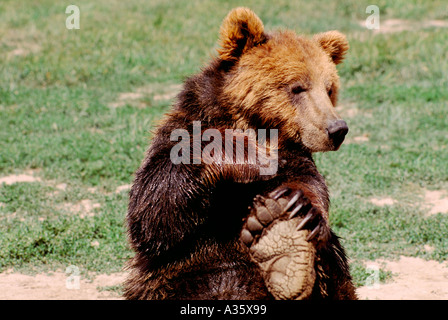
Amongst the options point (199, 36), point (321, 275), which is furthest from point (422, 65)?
point (321, 275)

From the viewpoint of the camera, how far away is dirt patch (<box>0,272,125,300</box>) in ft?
16.5

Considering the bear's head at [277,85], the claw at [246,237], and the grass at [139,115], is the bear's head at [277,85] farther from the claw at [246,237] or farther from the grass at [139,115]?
the claw at [246,237]

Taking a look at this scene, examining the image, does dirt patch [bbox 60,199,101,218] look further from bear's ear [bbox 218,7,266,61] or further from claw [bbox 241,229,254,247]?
claw [bbox 241,229,254,247]

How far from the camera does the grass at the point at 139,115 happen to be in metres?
6.20

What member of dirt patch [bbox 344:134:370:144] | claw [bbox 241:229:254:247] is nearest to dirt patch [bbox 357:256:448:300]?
claw [bbox 241:229:254:247]

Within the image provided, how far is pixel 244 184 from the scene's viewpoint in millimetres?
3916

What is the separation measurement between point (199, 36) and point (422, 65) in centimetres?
425

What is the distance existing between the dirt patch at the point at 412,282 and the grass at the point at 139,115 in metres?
0.13

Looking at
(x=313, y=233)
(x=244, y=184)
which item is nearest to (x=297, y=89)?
(x=244, y=184)

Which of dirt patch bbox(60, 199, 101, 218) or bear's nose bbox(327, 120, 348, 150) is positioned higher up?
bear's nose bbox(327, 120, 348, 150)

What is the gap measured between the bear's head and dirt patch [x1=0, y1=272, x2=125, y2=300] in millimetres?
1926

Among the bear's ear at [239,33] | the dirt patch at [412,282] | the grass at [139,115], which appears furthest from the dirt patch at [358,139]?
the bear's ear at [239,33]

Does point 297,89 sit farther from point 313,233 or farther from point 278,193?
point 313,233
